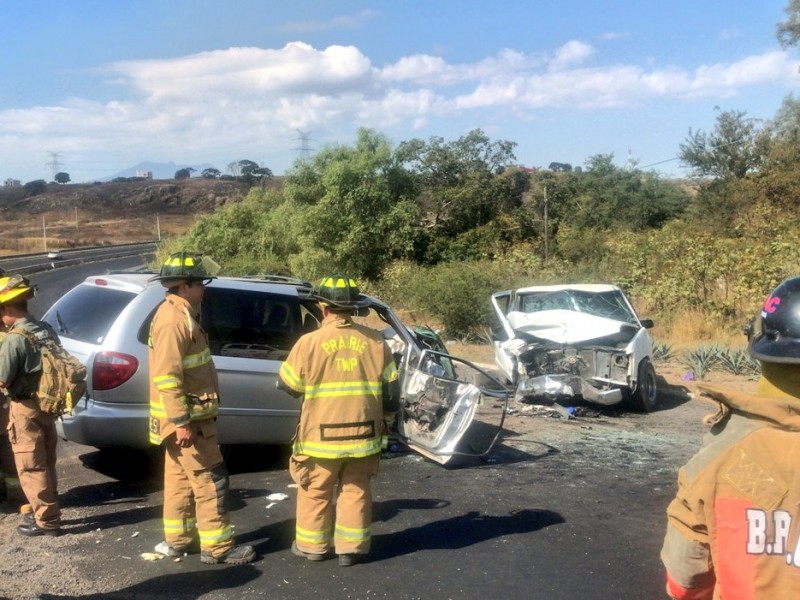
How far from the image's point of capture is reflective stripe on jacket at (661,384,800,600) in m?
1.74

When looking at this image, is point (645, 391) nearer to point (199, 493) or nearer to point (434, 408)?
point (434, 408)

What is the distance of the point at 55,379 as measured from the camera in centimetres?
531

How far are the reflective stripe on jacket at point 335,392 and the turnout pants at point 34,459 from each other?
1.78 metres

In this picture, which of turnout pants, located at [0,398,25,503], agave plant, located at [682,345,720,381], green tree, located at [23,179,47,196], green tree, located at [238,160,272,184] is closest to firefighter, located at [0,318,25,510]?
turnout pants, located at [0,398,25,503]

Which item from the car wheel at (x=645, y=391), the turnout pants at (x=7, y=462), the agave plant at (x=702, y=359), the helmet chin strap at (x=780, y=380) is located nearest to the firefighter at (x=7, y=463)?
the turnout pants at (x=7, y=462)

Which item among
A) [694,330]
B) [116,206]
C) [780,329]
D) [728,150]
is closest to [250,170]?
[116,206]

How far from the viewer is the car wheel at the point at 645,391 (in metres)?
10.1

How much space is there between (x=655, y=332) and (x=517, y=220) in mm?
15636

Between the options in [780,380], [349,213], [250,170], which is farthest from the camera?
[250,170]

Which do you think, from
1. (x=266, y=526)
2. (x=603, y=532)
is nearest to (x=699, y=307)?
(x=603, y=532)

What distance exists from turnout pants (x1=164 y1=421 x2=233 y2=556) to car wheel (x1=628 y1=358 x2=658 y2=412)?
654 cm

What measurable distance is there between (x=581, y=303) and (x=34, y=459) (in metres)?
7.88

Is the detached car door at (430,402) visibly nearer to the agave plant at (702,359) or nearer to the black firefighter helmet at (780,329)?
the black firefighter helmet at (780,329)

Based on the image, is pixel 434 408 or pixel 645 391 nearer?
pixel 434 408
